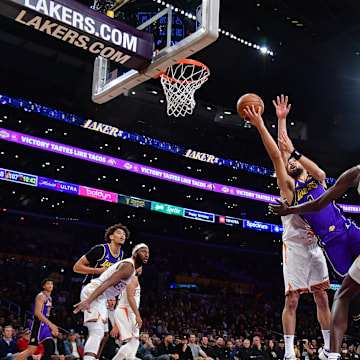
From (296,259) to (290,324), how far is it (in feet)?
2.19

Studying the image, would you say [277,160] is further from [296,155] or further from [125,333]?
[125,333]

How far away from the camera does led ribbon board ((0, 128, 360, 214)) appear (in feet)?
59.7

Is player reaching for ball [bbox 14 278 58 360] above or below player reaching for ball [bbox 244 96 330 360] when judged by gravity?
below

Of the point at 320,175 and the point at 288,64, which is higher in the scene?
the point at 288,64

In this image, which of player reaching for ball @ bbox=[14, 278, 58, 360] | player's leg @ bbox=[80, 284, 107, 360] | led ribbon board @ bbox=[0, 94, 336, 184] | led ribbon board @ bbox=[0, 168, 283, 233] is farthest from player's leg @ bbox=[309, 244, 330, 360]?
led ribbon board @ bbox=[0, 94, 336, 184]

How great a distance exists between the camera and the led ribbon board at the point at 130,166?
716 inches

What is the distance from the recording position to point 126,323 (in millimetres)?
6227

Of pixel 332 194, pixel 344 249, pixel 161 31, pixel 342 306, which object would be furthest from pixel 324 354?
pixel 161 31

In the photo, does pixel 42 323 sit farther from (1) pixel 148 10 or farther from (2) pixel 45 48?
(2) pixel 45 48

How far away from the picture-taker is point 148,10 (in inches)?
246

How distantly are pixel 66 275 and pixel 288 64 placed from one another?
12223 millimetres

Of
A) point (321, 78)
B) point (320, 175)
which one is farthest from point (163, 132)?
point (320, 175)

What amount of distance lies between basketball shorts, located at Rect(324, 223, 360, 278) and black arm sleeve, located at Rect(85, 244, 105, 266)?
9.78 feet

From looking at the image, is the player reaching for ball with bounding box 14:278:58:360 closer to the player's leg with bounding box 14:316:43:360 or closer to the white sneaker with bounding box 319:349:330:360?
the player's leg with bounding box 14:316:43:360
